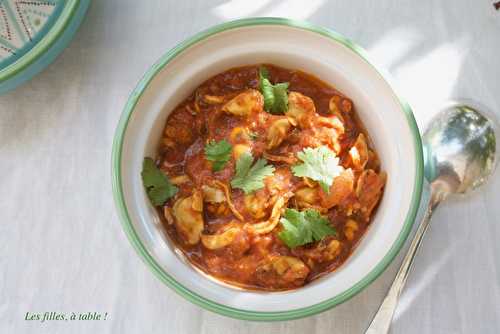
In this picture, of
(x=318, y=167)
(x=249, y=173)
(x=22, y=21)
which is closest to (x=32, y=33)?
(x=22, y=21)

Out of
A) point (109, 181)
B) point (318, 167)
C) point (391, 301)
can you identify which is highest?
point (109, 181)

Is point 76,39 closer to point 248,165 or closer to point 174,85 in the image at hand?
point 174,85

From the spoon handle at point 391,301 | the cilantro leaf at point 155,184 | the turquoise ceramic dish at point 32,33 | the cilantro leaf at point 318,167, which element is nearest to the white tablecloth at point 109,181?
the spoon handle at point 391,301

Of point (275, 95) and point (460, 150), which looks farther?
point (460, 150)

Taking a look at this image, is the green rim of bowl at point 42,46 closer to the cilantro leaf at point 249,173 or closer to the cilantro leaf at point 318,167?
the cilantro leaf at point 249,173

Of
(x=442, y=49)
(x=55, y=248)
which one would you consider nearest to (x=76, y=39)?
(x=55, y=248)

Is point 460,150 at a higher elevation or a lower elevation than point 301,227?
lower

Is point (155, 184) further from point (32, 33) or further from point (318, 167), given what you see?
point (32, 33)
